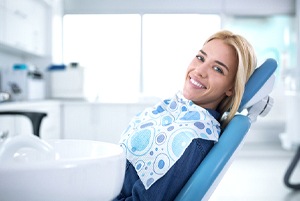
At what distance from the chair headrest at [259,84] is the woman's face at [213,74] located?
0.21 ft

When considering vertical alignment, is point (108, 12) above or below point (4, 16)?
above

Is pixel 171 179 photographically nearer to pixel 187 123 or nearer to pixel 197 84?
pixel 187 123

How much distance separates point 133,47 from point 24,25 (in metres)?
1.56

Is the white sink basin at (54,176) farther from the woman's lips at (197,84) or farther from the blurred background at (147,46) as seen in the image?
the blurred background at (147,46)

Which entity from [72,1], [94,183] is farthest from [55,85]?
[94,183]

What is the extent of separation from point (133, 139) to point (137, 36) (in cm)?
370

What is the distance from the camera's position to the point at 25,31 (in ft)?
11.3

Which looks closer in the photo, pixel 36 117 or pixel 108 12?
pixel 36 117

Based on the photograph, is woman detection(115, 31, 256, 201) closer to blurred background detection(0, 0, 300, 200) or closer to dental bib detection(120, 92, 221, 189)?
dental bib detection(120, 92, 221, 189)

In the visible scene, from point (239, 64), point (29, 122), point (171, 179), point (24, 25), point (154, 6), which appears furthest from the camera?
point (154, 6)

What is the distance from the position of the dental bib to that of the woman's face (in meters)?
0.05

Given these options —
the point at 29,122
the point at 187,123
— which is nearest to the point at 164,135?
the point at 187,123

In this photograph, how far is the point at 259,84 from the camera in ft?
3.54

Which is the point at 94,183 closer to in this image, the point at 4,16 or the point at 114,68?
the point at 4,16
